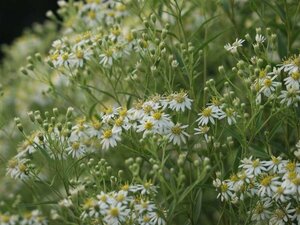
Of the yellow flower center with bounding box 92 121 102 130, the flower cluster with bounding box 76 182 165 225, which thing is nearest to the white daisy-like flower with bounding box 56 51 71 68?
the yellow flower center with bounding box 92 121 102 130

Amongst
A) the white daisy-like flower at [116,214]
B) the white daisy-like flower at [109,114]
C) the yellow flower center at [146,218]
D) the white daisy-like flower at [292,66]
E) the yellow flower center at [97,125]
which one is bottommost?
the yellow flower center at [146,218]

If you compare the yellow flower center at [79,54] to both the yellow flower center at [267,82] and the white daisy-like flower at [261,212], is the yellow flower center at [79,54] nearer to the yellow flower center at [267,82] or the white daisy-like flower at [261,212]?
the yellow flower center at [267,82]

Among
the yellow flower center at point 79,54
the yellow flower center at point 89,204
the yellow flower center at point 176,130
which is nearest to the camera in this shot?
the yellow flower center at point 89,204

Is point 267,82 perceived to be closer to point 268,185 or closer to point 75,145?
point 268,185

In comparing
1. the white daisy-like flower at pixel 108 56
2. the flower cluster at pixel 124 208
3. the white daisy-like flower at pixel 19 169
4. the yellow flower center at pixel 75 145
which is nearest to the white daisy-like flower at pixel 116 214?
the flower cluster at pixel 124 208

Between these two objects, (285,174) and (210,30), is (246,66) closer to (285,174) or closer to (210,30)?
(285,174)

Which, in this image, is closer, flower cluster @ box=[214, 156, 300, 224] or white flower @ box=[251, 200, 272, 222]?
flower cluster @ box=[214, 156, 300, 224]

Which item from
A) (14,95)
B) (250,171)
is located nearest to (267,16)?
(250,171)

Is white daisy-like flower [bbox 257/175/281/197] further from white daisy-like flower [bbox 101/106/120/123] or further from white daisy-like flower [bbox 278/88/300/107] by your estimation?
white daisy-like flower [bbox 101/106/120/123]
